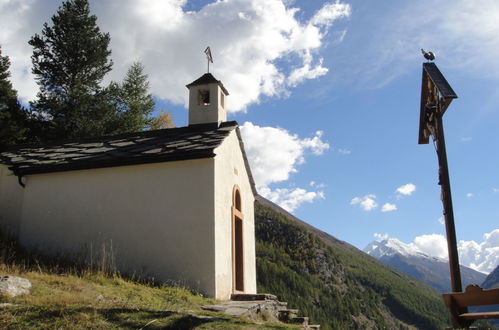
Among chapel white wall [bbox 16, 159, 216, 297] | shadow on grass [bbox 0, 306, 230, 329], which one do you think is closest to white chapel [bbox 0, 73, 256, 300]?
chapel white wall [bbox 16, 159, 216, 297]

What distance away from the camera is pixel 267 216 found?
88625 mm

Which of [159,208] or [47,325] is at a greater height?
[159,208]

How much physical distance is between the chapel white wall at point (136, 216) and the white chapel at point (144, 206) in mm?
25

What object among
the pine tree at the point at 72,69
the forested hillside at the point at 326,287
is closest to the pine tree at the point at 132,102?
the pine tree at the point at 72,69

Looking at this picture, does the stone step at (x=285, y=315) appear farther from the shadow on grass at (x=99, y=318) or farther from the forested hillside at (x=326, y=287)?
the forested hillside at (x=326, y=287)

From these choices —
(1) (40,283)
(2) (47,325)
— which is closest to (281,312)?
(1) (40,283)

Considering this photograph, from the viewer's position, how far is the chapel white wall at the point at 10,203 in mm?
12461

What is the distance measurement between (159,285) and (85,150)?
5.36 meters

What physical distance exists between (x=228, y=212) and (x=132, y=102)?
1686 centimetres

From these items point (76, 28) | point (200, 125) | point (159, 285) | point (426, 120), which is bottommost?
point (159, 285)

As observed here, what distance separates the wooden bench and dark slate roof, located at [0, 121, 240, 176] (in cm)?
671

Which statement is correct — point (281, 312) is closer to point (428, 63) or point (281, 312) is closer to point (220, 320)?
point (220, 320)

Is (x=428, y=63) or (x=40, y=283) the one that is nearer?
(x=428, y=63)

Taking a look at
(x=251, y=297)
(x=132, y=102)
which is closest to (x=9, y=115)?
(x=132, y=102)
